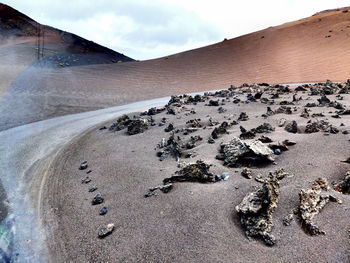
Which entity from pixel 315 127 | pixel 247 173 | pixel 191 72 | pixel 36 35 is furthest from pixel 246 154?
pixel 36 35

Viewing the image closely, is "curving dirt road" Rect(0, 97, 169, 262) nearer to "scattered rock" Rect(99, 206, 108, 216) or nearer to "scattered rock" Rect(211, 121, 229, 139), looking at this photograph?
"scattered rock" Rect(99, 206, 108, 216)

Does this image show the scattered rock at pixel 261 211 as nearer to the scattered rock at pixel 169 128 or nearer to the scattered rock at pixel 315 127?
the scattered rock at pixel 315 127

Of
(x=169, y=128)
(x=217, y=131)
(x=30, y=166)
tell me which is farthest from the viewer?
(x=169, y=128)

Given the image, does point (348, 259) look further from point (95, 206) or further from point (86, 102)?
point (86, 102)

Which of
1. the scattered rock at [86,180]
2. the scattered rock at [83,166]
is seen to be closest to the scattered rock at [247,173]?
the scattered rock at [86,180]

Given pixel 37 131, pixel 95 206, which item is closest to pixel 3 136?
pixel 37 131

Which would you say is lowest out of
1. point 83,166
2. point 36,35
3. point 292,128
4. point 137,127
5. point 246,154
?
point 83,166

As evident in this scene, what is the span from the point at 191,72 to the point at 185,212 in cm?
2115

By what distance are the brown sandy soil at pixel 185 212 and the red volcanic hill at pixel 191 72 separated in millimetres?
6702

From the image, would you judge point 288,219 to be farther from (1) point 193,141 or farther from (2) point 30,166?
(2) point 30,166

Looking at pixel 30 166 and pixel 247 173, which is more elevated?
pixel 247 173

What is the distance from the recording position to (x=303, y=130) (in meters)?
5.68

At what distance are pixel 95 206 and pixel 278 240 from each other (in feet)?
8.54

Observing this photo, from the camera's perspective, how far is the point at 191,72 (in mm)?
23859
